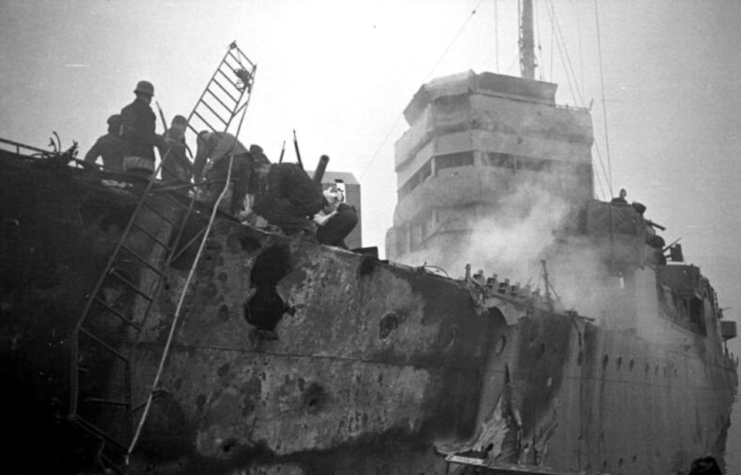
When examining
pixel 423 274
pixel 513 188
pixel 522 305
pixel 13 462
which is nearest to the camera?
pixel 13 462

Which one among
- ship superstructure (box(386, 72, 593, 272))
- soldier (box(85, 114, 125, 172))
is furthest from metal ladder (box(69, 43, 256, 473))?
ship superstructure (box(386, 72, 593, 272))

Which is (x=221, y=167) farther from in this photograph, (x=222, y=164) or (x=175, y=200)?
(x=175, y=200)

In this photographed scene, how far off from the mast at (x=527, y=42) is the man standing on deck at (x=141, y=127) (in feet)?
60.6

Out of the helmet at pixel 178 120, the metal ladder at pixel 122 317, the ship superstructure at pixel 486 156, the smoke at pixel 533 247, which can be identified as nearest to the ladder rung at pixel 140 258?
the metal ladder at pixel 122 317

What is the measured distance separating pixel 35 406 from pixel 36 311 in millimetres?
710

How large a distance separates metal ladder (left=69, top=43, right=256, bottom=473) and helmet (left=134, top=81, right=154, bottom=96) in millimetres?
1531

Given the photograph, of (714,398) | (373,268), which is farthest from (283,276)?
(714,398)

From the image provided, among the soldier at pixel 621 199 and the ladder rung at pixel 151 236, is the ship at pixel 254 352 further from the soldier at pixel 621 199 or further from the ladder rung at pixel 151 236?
the soldier at pixel 621 199

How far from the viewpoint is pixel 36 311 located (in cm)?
394

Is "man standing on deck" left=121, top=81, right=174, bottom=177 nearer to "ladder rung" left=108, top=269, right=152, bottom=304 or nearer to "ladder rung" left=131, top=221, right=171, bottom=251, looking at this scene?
"ladder rung" left=131, top=221, right=171, bottom=251

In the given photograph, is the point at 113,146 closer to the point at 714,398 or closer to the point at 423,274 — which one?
the point at 423,274

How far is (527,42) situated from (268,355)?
20.3 m

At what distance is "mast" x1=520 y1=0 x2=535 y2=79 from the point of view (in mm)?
21016

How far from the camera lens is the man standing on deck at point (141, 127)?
5.48 metres
